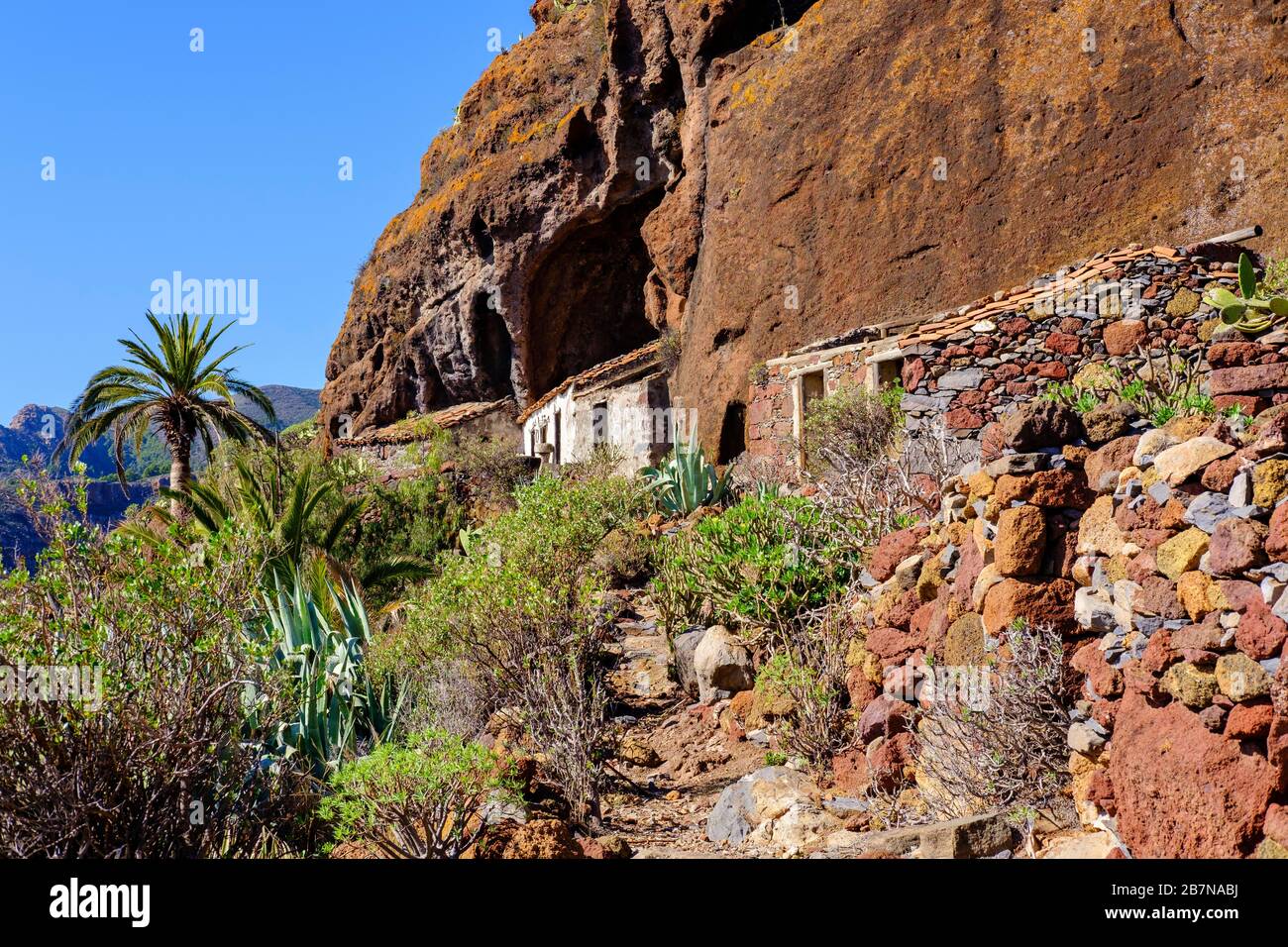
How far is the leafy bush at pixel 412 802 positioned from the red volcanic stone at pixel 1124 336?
8.45 metres

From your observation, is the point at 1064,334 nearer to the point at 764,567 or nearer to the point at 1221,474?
the point at 764,567

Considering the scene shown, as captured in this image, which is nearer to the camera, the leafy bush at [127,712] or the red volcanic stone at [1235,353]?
the leafy bush at [127,712]

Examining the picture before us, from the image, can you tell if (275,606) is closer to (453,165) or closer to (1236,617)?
(1236,617)

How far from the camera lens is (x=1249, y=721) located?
11.3ft

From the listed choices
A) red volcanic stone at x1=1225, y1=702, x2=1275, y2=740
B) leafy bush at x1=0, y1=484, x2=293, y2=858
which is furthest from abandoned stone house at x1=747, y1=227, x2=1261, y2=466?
leafy bush at x1=0, y1=484, x2=293, y2=858

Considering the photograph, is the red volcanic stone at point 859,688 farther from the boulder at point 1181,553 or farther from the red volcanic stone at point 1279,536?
the red volcanic stone at point 1279,536

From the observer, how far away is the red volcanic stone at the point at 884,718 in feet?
18.6

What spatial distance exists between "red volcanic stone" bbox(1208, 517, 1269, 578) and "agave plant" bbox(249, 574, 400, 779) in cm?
485

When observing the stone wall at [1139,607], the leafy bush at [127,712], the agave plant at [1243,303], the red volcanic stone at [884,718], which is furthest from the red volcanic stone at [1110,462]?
the leafy bush at [127,712]

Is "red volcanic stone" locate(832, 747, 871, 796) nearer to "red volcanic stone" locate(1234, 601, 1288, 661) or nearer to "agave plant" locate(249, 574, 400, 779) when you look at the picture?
"red volcanic stone" locate(1234, 601, 1288, 661)

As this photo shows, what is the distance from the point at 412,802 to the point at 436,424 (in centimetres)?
2096

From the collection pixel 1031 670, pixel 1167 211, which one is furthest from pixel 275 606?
pixel 1167 211
